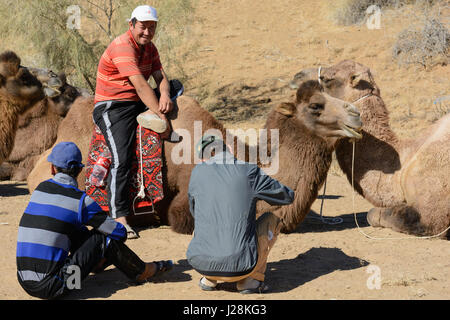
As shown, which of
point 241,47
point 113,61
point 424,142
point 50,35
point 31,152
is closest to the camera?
point 113,61

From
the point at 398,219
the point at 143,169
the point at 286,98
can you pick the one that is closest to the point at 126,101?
the point at 143,169

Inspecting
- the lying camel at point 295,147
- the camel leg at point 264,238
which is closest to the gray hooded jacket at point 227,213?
the camel leg at point 264,238

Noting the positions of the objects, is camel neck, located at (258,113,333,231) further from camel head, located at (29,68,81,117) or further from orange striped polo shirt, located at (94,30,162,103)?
camel head, located at (29,68,81,117)

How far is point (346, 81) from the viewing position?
767 centimetres

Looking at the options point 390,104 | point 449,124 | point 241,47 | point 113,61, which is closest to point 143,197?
point 113,61

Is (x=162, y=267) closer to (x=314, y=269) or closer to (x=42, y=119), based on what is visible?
(x=314, y=269)

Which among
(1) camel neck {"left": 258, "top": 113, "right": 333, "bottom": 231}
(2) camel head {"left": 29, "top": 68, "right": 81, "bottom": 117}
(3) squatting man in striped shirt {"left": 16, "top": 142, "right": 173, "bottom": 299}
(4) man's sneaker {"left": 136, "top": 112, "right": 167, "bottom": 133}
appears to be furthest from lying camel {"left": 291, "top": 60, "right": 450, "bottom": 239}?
(2) camel head {"left": 29, "top": 68, "right": 81, "bottom": 117}

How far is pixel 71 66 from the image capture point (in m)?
16.1

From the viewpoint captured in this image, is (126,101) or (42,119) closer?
(126,101)

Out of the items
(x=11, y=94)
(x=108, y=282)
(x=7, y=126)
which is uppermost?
(x=11, y=94)

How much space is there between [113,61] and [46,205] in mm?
2422

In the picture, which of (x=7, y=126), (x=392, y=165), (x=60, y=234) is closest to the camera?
(x=60, y=234)

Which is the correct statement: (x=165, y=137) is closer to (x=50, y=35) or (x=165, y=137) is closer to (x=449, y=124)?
(x=449, y=124)

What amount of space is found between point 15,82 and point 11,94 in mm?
171
